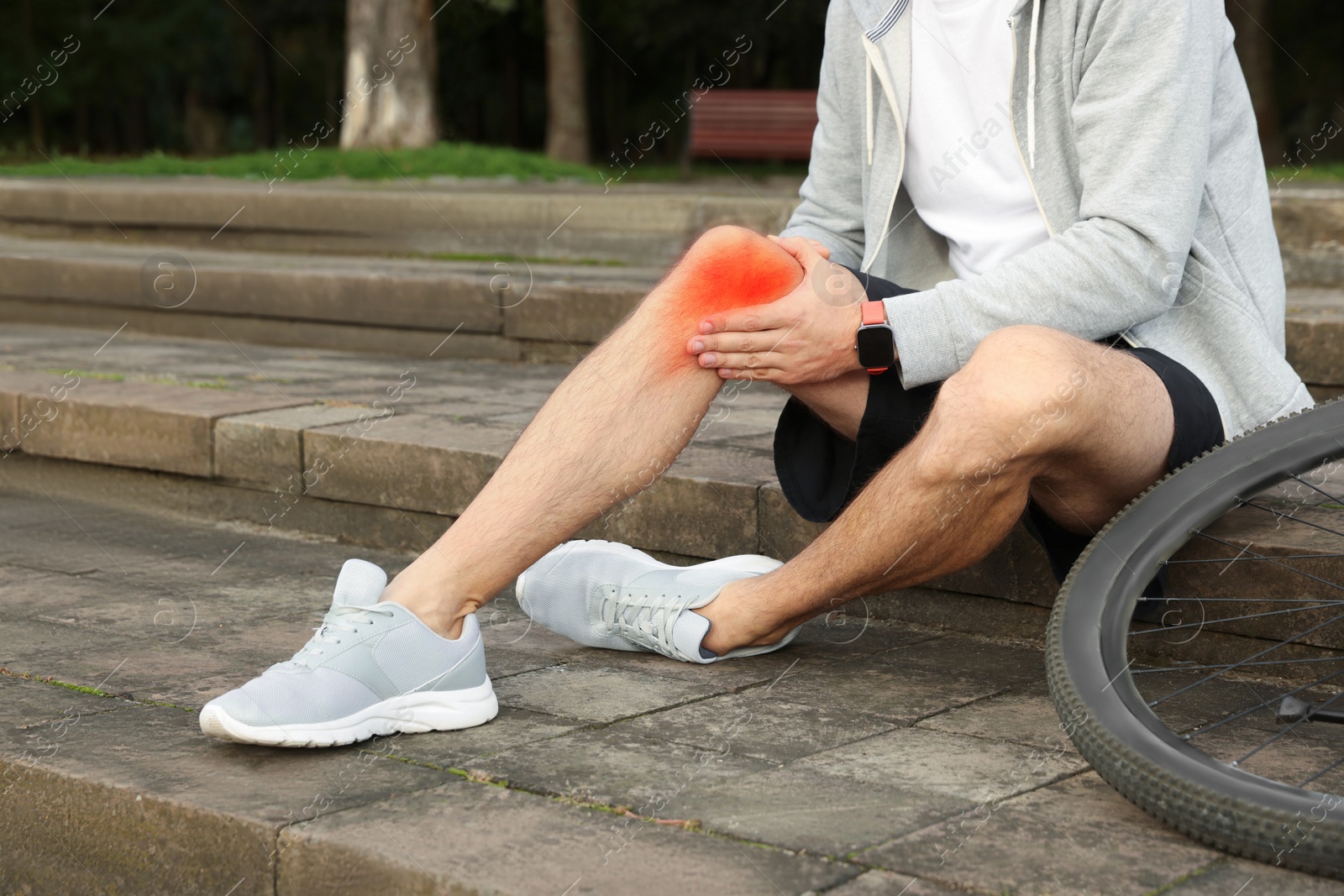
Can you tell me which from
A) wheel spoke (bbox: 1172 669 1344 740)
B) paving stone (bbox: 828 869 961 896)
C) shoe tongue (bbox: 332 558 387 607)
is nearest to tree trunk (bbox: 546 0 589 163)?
shoe tongue (bbox: 332 558 387 607)

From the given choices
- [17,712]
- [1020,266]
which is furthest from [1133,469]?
[17,712]

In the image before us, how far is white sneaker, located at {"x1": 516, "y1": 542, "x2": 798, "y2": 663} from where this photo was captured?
2445mm

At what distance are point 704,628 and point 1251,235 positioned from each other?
3.68 feet

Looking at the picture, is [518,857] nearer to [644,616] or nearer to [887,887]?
[887,887]

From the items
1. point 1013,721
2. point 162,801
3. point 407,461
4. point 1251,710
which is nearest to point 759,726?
point 1013,721

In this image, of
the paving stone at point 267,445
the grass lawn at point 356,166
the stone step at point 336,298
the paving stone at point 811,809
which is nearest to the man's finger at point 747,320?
the paving stone at point 811,809

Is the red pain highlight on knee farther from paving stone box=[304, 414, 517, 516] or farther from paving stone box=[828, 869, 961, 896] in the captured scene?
paving stone box=[304, 414, 517, 516]

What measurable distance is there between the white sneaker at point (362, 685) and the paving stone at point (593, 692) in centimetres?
13

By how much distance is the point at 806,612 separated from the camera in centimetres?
239

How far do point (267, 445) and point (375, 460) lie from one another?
39cm

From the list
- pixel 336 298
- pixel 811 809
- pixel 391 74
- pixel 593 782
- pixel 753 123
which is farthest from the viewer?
pixel 753 123

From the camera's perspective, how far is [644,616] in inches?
96.6

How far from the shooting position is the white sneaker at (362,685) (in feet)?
6.38

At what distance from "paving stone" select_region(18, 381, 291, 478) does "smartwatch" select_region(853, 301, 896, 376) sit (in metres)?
2.22
